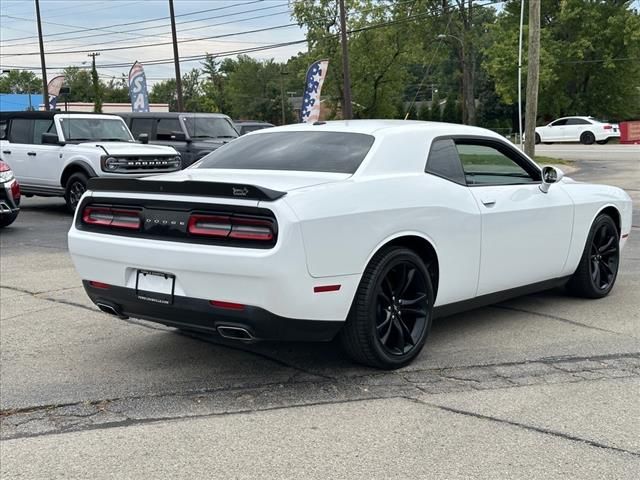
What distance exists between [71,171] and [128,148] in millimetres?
1219

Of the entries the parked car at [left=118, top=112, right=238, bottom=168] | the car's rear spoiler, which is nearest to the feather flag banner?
the parked car at [left=118, top=112, right=238, bottom=168]

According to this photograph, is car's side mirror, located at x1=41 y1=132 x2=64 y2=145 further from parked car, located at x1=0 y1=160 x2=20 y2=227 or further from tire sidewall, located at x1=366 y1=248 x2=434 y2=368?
tire sidewall, located at x1=366 y1=248 x2=434 y2=368

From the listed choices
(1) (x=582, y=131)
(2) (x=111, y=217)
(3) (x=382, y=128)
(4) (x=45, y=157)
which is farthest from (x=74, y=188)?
(1) (x=582, y=131)

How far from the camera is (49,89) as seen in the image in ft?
145

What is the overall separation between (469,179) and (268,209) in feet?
6.41

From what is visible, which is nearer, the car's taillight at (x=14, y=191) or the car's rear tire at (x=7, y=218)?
the car's taillight at (x=14, y=191)

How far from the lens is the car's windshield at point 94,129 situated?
46.4 feet

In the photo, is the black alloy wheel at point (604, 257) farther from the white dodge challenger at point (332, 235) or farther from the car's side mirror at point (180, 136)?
the car's side mirror at point (180, 136)

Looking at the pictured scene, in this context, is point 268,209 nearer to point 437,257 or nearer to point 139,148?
point 437,257

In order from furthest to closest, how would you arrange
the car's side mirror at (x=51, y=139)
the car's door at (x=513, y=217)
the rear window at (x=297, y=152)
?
the car's side mirror at (x=51, y=139) < the car's door at (x=513, y=217) < the rear window at (x=297, y=152)

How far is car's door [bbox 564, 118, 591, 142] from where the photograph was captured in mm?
42656

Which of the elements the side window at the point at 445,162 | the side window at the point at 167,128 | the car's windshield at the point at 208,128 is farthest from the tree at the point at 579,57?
the side window at the point at 445,162

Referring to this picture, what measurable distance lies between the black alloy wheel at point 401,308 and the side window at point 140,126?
13.5 meters

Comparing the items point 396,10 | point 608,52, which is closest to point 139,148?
point 608,52
